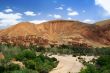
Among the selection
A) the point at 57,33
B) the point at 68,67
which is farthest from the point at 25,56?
the point at 57,33

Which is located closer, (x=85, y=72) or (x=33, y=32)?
(x=85, y=72)

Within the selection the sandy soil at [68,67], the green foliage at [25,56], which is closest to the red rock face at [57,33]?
the sandy soil at [68,67]

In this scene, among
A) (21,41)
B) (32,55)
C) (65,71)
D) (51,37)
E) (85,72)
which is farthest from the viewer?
(51,37)

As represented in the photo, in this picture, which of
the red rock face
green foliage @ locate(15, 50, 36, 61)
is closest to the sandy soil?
green foliage @ locate(15, 50, 36, 61)

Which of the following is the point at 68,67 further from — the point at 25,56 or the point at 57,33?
the point at 57,33

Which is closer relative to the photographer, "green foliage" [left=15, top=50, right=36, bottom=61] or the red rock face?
"green foliage" [left=15, top=50, right=36, bottom=61]

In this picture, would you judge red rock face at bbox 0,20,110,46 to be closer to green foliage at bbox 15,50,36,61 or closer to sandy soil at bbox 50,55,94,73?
sandy soil at bbox 50,55,94,73

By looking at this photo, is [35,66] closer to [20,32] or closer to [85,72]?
[85,72]

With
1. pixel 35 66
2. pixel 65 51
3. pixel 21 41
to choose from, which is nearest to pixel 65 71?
pixel 35 66
